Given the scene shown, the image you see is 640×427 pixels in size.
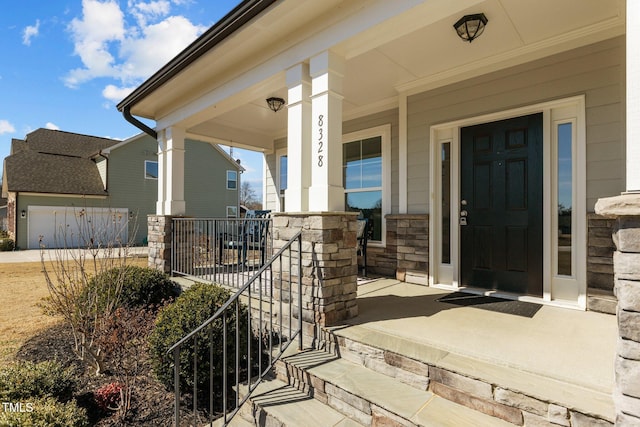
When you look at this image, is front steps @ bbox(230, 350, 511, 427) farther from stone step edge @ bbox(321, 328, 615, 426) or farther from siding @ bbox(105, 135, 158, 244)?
siding @ bbox(105, 135, 158, 244)

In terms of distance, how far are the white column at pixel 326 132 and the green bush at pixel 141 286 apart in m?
2.65

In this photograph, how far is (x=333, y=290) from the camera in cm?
260

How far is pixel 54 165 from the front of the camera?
1427 cm

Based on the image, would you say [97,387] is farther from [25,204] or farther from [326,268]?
[25,204]

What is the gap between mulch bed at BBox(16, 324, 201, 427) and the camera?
8.16ft

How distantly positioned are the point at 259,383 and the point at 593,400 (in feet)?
6.52

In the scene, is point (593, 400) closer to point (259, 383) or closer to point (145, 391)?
point (259, 383)

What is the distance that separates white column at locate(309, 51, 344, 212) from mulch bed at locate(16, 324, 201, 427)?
71.9 inches

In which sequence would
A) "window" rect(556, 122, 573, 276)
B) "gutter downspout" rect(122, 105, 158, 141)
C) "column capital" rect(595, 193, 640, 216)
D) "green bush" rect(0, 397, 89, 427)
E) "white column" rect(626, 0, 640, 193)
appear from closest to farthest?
"column capital" rect(595, 193, 640, 216)
"white column" rect(626, 0, 640, 193)
"green bush" rect(0, 397, 89, 427)
"window" rect(556, 122, 573, 276)
"gutter downspout" rect(122, 105, 158, 141)

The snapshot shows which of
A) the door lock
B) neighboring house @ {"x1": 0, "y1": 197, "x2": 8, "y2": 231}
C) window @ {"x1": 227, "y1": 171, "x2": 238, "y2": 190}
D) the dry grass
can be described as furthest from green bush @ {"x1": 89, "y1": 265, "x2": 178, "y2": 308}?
neighboring house @ {"x1": 0, "y1": 197, "x2": 8, "y2": 231}

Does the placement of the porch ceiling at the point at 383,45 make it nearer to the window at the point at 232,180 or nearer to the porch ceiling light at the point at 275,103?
the porch ceiling light at the point at 275,103

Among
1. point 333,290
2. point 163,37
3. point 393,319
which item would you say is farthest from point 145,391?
point 163,37

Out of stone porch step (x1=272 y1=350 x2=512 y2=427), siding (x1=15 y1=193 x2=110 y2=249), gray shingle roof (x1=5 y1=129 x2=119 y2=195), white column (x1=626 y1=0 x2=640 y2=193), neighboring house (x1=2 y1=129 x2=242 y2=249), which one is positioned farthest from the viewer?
gray shingle roof (x1=5 y1=129 x2=119 y2=195)

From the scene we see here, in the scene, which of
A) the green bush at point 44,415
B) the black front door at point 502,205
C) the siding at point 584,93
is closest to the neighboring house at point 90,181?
the green bush at point 44,415
